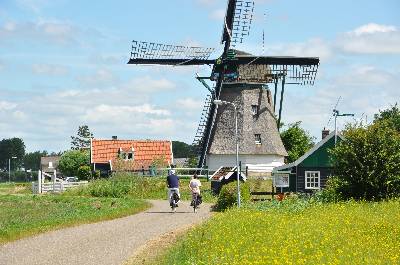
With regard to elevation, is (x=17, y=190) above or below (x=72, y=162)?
below

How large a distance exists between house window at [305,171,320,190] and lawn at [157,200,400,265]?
23.7 m

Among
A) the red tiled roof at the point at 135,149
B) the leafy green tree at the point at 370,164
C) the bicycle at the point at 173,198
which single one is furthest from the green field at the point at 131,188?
the red tiled roof at the point at 135,149

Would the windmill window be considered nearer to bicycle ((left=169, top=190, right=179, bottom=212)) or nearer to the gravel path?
bicycle ((left=169, top=190, right=179, bottom=212))

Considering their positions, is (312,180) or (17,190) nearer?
(312,180)

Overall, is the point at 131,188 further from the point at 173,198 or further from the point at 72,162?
the point at 72,162

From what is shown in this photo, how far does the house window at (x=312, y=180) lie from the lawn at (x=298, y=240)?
23737 millimetres

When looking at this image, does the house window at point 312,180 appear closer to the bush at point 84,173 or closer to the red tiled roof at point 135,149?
the red tiled roof at point 135,149

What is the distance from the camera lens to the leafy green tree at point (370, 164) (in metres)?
32.7

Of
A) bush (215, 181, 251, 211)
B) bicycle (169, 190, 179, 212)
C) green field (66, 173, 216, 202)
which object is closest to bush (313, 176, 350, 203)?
bush (215, 181, 251, 211)

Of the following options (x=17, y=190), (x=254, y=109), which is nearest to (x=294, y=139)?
(x=254, y=109)

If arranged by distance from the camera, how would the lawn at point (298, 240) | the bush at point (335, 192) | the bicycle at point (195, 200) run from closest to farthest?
1. the lawn at point (298, 240)
2. the bush at point (335, 192)
3. the bicycle at point (195, 200)

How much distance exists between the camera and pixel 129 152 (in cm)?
7494

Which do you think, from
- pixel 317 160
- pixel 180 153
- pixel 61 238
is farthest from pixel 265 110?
pixel 180 153

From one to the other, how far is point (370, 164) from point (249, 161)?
24909 mm
